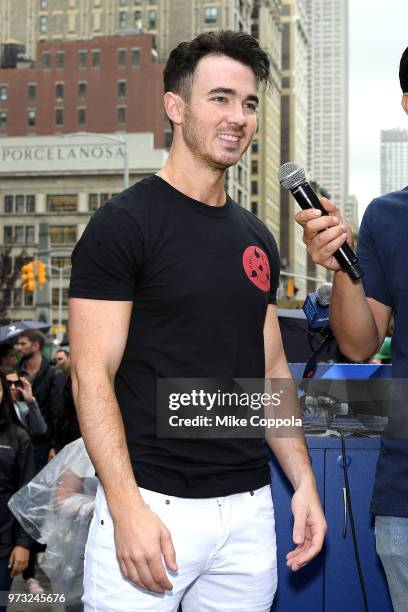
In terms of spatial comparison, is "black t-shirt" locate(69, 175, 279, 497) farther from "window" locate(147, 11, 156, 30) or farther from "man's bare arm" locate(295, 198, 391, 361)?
"window" locate(147, 11, 156, 30)

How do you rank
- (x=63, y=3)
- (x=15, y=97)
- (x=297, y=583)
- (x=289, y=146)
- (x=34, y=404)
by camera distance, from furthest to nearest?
(x=289, y=146), (x=63, y=3), (x=15, y=97), (x=34, y=404), (x=297, y=583)

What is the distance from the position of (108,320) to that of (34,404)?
5618 millimetres

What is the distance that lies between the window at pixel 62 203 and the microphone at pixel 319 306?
94.4 meters

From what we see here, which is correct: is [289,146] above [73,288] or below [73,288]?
above

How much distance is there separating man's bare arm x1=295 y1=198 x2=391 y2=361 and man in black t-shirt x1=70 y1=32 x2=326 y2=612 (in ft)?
1.03

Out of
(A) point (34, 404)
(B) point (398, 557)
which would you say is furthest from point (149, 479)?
(A) point (34, 404)

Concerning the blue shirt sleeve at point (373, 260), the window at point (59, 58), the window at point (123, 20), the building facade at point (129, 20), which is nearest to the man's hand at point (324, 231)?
the blue shirt sleeve at point (373, 260)

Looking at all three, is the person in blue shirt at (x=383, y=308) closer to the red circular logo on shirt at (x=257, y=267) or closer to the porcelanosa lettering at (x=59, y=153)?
the red circular logo on shirt at (x=257, y=267)

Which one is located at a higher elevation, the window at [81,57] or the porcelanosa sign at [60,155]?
the window at [81,57]

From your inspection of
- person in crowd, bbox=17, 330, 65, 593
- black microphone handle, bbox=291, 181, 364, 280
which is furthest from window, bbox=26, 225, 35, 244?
black microphone handle, bbox=291, 181, 364, 280

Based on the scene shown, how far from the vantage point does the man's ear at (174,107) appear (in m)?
2.94

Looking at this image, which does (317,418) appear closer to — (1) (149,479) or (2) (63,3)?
(1) (149,479)

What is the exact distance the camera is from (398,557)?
2555mm

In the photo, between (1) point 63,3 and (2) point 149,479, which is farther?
(1) point 63,3
